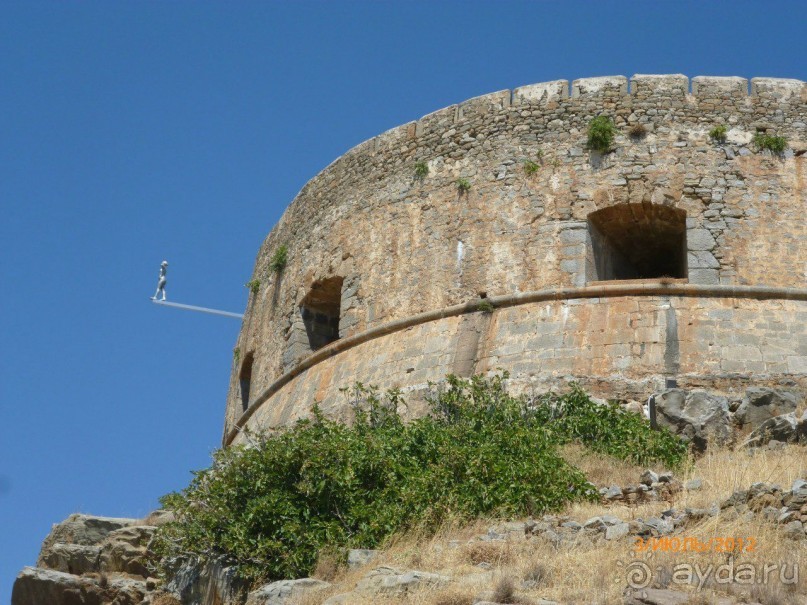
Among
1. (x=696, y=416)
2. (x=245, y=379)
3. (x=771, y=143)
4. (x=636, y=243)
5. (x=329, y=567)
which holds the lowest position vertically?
(x=329, y=567)

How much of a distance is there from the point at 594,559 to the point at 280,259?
343 inches

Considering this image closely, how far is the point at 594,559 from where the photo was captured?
27.4 feet

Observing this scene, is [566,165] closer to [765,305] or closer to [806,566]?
[765,305]

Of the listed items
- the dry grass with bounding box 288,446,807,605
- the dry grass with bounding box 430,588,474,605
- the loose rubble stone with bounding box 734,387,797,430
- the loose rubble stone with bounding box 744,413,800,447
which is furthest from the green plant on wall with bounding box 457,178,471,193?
the dry grass with bounding box 430,588,474,605

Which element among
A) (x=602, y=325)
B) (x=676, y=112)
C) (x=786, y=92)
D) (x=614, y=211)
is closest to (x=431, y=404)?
(x=602, y=325)

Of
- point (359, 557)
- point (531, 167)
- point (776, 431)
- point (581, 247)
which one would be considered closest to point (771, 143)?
point (581, 247)

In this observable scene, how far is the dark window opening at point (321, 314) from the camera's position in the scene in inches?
620

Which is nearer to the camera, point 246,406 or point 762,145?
point 762,145

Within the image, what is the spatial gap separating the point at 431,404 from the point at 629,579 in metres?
5.13

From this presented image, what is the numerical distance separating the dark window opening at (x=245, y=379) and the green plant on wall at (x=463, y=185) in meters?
4.17

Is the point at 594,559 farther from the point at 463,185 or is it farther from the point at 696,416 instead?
the point at 463,185

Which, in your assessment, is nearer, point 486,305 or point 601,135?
point 486,305

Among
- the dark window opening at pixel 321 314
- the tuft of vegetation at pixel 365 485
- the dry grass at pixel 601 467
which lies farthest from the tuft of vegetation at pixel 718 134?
the dark window opening at pixel 321 314

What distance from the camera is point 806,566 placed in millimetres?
7855
